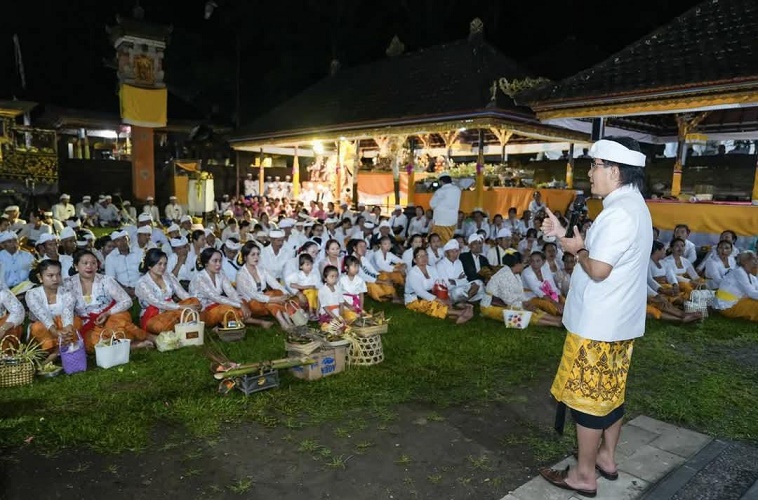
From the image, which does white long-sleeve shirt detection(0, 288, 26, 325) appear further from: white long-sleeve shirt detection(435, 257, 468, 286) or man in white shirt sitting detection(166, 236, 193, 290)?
white long-sleeve shirt detection(435, 257, 468, 286)

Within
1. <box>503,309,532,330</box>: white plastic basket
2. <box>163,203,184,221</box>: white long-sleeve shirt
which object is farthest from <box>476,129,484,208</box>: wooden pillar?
<box>163,203,184,221</box>: white long-sleeve shirt

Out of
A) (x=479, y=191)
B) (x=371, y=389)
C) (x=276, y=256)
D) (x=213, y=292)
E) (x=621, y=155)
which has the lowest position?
(x=371, y=389)

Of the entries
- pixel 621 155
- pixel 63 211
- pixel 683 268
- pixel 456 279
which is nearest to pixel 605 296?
pixel 621 155

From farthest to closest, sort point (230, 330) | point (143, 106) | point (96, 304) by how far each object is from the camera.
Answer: point (143, 106), point (230, 330), point (96, 304)

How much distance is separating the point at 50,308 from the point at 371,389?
3509 mm

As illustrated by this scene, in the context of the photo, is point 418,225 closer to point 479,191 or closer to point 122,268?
point 479,191

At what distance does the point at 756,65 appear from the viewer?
7.86m

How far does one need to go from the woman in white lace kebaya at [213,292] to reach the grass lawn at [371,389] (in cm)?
44

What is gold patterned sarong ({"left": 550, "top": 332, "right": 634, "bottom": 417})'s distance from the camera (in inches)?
117

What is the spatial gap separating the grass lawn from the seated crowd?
0.64 metres

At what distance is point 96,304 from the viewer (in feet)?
19.0

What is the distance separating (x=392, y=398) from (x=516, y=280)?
3432 millimetres

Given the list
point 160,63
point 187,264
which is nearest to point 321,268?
point 187,264

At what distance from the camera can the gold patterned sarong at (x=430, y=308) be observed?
294 inches
